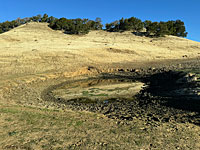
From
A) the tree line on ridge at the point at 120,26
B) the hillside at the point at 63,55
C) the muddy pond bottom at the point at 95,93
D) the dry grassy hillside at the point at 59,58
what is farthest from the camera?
the tree line on ridge at the point at 120,26

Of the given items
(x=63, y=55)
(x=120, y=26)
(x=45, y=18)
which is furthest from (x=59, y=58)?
(x=45, y=18)

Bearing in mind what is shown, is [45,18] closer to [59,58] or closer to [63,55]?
[63,55]

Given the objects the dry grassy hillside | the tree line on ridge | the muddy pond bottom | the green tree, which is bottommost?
the muddy pond bottom

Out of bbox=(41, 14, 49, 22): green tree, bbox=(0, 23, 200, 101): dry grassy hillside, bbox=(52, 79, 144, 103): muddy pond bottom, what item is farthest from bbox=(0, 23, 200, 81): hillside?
bbox=(41, 14, 49, 22): green tree

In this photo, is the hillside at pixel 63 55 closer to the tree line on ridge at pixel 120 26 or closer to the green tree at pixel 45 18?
the tree line on ridge at pixel 120 26

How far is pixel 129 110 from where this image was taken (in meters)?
10.9

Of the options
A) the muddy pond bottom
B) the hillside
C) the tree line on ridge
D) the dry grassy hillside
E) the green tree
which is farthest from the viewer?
the green tree

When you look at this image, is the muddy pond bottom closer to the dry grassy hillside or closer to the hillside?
the dry grassy hillside

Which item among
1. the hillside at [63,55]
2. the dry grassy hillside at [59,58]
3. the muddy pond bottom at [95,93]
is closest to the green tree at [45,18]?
the hillside at [63,55]

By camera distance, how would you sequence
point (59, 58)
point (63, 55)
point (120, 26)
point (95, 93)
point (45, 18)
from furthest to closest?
point (45, 18)
point (120, 26)
point (63, 55)
point (59, 58)
point (95, 93)

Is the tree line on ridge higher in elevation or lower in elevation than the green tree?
lower

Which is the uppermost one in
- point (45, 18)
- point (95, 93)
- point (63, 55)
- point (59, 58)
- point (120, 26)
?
point (45, 18)

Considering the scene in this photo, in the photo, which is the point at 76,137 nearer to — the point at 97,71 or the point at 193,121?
the point at 193,121

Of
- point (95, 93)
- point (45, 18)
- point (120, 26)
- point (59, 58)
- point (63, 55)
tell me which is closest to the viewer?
point (95, 93)
